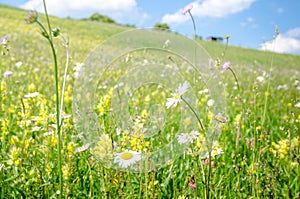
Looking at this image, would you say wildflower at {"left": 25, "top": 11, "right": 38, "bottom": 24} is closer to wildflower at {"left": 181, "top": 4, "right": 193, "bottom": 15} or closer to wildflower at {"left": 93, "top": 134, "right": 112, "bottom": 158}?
wildflower at {"left": 93, "top": 134, "right": 112, "bottom": 158}

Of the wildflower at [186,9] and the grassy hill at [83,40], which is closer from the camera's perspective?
the wildflower at [186,9]

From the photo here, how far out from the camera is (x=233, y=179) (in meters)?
1.85

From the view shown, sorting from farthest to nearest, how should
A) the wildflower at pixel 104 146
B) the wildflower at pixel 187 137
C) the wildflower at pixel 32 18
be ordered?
the wildflower at pixel 187 137 → the wildflower at pixel 104 146 → the wildflower at pixel 32 18

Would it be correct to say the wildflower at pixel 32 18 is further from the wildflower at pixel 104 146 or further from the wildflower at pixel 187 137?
the wildflower at pixel 187 137

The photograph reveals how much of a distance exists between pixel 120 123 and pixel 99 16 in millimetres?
68852

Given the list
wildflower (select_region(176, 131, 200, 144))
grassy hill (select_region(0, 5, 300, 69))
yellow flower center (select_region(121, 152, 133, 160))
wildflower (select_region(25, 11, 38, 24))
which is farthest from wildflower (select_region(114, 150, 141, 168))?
grassy hill (select_region(0, 5, 300, 69))

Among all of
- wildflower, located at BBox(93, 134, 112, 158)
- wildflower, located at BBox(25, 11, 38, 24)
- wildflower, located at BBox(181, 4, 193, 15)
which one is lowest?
wildflower, located at BBox(93, 134, 112, 158)

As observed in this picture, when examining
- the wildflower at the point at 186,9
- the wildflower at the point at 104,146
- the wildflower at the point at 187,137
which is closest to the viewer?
the wildflower at the point at 104,146

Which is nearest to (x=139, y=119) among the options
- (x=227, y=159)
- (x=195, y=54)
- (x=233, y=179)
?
(x=195, y=54)

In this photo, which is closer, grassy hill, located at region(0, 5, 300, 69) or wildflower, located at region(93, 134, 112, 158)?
wildflower, located at region(93, 134, 112, 158)

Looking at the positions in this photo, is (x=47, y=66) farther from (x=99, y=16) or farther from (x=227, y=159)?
(x=99, y=16)

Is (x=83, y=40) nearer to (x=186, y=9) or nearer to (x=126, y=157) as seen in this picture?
(x=186, y=9)

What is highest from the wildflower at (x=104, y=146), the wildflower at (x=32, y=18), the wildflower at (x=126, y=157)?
the wildflower at (x=32, y=18)

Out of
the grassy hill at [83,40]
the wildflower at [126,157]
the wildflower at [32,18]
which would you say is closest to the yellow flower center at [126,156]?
the wildflower at [126,157]
